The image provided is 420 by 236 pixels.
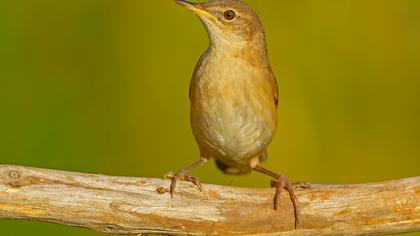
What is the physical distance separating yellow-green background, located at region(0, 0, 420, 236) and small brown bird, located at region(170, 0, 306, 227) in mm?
1714

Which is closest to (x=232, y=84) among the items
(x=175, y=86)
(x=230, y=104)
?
(x=230, y=104)

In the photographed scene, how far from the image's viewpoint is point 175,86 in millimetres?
7230

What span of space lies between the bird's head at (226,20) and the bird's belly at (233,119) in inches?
12.0

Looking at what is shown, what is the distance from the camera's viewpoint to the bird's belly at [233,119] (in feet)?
16.1

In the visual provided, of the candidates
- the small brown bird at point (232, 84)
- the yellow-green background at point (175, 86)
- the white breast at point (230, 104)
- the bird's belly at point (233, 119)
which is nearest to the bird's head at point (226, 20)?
the small brown bird at point (232, 84)

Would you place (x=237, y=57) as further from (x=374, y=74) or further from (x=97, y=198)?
(x=374, y=74)

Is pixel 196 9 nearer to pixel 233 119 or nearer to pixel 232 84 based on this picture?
pixel 232 84

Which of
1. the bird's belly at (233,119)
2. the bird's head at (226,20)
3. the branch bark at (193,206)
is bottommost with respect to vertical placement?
the branch bark at (193,206)

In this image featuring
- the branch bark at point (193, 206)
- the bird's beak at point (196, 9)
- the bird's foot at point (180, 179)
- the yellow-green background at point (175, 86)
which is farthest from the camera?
the yellow-green background at point (175, 86)

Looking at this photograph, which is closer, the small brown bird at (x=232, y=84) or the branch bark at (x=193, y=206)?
the branch bark at (x=193, y=206)

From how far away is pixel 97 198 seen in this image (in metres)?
4.41

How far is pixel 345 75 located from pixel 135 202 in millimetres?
3279

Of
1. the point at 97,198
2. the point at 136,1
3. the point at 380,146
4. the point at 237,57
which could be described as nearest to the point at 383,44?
the point at 380,146

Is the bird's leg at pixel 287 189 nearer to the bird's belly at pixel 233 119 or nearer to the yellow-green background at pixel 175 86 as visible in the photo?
the bird's belly at pixel 233 119
